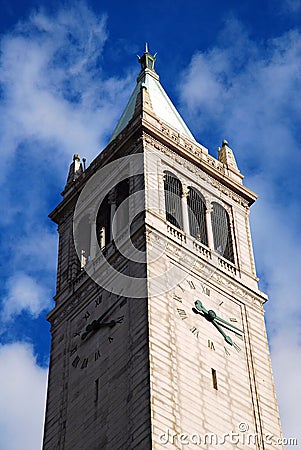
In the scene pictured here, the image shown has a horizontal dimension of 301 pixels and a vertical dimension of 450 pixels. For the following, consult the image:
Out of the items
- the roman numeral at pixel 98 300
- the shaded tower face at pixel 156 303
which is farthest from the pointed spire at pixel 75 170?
the roman numeral at pixel 98 300

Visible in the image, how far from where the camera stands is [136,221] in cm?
5094

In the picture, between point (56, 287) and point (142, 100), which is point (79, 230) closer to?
point (56, 287)

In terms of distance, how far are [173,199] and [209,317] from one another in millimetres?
8048

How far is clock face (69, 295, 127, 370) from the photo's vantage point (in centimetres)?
4738

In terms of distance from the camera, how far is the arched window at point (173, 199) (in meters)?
53.5

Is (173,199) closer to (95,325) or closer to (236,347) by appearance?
(95,325)

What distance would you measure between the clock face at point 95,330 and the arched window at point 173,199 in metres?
6.03

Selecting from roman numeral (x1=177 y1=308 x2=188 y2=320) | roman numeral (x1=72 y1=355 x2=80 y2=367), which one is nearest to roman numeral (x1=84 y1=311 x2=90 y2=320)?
roman numeral (x1=72 y1=355 x2=80 y2=367)

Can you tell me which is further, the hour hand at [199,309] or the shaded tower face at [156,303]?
the hour hand at [199,309]

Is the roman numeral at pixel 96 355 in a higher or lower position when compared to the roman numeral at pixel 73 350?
lower

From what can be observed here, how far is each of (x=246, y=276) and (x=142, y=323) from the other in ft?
31.4

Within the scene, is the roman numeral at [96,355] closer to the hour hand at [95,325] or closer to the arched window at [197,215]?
the hour hand at [95,325]

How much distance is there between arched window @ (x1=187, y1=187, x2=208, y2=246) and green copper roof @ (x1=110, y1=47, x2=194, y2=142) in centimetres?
503

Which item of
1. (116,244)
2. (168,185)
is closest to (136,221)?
(116,244)
